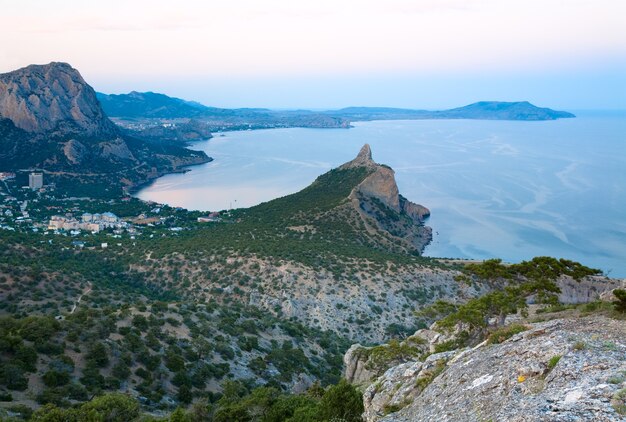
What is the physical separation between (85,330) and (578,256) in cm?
5436

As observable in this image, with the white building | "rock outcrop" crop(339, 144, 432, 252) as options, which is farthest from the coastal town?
"rock outcrop" crop(339, 144, 432, 252)

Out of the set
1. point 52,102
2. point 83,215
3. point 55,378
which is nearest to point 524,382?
point 55,378

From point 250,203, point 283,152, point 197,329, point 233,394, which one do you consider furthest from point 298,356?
point 283,152

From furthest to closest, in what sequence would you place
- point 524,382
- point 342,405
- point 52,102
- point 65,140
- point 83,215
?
point 52,102 → point 65,140 → point 83,215 → point 342,405 → point 524,382

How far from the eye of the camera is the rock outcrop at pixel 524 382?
660 centimetres

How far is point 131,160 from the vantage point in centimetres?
11956

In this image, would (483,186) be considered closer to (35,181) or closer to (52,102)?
(35,181)

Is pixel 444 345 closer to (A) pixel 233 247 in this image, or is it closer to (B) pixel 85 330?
(B) pixel 85 330

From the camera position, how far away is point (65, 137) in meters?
108

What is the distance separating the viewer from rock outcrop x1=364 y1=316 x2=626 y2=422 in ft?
21.7

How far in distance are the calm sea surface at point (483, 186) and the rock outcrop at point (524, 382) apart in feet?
159

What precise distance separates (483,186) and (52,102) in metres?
98.8

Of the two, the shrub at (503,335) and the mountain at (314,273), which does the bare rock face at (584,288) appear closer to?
the mountain at (314,273)

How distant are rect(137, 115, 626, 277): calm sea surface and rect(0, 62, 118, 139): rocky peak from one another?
24.4m
